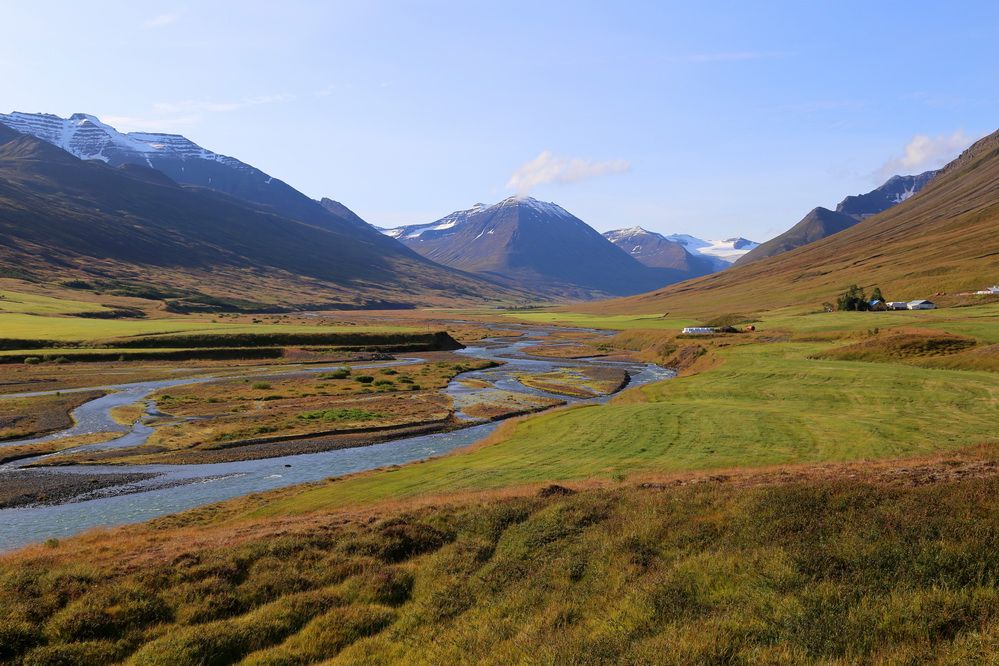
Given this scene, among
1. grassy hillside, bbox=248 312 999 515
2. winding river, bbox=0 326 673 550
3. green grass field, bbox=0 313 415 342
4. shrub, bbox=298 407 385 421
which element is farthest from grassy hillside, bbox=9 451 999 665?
green grass field, bbox=0 313 415 342

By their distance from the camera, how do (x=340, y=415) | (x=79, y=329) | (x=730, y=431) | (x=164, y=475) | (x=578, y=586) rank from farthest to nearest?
(x=79, y=329), (x=340, y=415), (x=164, y=475), (x=730, y=431), (x=578, y=586)

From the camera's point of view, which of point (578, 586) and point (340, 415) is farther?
point (340, 415)

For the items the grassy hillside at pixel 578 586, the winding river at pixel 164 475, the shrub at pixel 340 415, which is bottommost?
the winding river at pixel 164 475

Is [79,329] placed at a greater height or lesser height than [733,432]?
lesser

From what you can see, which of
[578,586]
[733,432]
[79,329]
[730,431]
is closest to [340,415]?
[730,431]

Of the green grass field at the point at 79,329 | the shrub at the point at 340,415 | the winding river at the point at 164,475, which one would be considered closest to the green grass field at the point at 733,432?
the winding river at the point at 164,475

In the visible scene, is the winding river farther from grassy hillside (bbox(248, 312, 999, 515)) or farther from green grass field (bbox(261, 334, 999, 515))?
green grass field (bbox(261, 334, 999, 515))

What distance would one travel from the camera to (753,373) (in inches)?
2379

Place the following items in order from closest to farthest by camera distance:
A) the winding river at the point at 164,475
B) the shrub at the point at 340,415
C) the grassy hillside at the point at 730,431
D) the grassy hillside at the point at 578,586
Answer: the grassy hillside at the point at 578,586 < the winding river at the point at 164,475 < the grassy hillside at the point at 730,431 < the shrub at the point at 340,415

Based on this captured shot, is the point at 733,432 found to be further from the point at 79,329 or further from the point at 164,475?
the point at 79,329

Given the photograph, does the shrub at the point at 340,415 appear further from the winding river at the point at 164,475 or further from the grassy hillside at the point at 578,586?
the grassy hillside at the point at 578,586

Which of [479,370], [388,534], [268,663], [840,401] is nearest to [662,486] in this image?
[388,534]

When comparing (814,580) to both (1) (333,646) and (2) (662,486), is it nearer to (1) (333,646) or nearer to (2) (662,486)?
(2) (662,486)

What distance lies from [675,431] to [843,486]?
74.0ft
